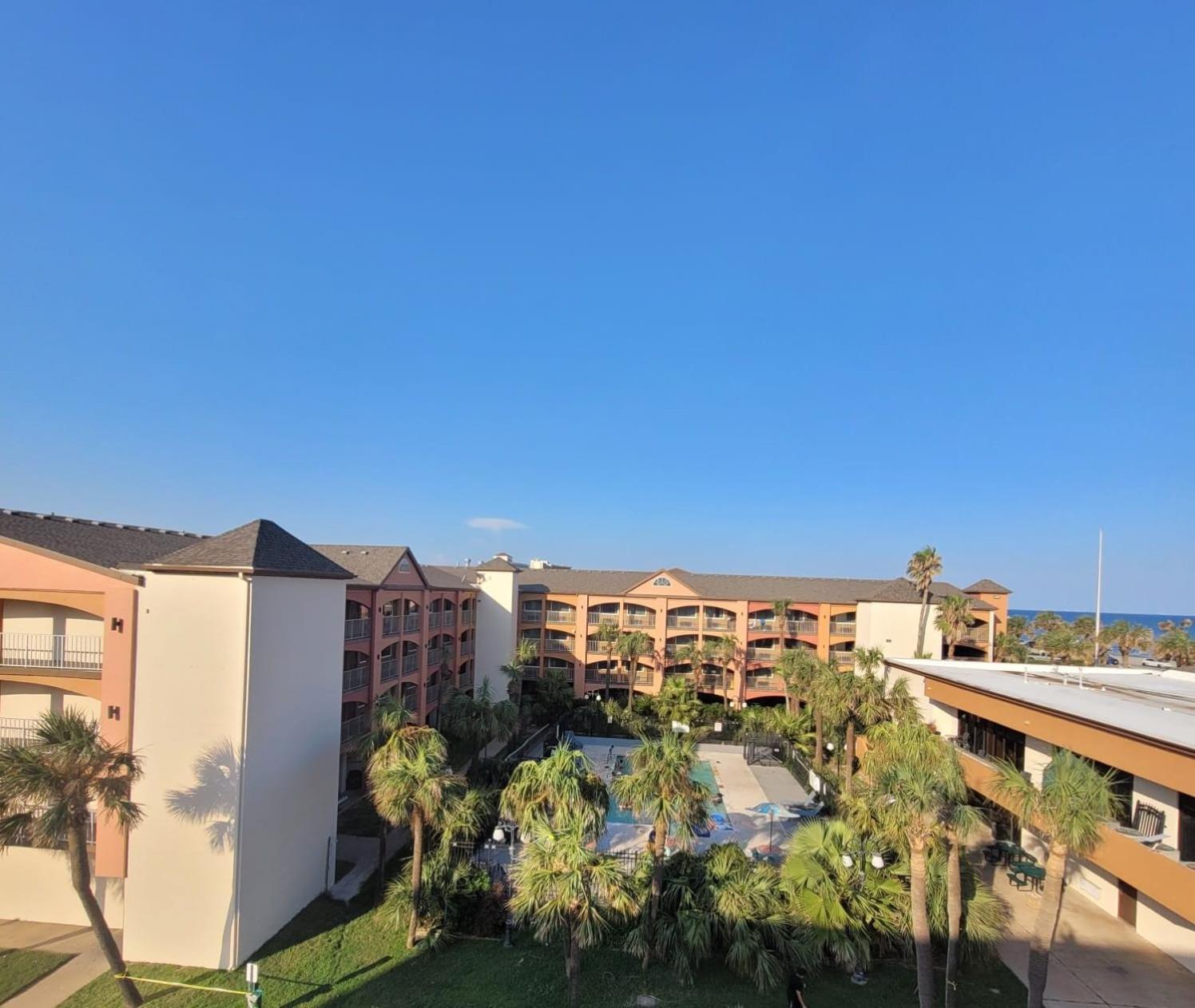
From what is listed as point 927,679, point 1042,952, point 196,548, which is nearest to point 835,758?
point 927,679

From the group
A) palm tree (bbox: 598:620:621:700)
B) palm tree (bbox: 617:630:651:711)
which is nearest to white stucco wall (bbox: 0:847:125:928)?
palm tree (bbox: 617:630:651:711)

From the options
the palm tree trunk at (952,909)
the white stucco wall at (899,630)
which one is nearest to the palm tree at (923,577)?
the white stucco wall at (899,630)

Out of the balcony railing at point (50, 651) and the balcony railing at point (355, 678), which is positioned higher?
the balcony railing at point (50, 651)

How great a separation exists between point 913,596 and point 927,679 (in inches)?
691

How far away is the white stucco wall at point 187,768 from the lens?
48.9ft

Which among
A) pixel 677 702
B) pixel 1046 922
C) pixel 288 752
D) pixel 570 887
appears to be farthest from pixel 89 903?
pixel 677 702

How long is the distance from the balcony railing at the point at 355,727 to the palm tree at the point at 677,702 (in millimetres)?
18930

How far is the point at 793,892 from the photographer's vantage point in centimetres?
1479

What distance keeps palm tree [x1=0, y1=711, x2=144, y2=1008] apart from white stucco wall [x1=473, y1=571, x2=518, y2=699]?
26446 millimetres

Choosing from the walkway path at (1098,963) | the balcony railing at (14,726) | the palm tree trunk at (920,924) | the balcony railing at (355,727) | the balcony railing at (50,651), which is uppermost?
the balcony railing at (50,651)

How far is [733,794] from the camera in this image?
2733cm

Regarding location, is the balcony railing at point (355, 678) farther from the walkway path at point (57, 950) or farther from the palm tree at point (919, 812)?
the palm tree at point (919, 812)

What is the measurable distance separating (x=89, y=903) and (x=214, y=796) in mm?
2826

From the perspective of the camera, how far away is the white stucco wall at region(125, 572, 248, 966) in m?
14.9
